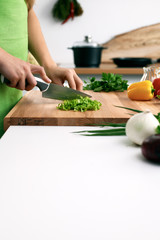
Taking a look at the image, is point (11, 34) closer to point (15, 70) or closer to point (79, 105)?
point (15, 70)

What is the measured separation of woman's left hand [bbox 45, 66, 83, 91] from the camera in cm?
140

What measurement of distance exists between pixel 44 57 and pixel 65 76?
193mm

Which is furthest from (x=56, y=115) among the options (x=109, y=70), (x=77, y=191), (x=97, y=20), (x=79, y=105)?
(x=97, y=20)

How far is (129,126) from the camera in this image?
0.79 m

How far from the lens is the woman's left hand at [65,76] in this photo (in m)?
1.40

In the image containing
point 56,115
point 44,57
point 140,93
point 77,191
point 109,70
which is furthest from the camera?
point 109,70

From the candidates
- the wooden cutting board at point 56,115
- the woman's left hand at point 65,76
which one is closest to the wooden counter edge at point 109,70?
the woman's left hand at point 65,76

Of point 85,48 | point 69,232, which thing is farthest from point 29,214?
point 85,48

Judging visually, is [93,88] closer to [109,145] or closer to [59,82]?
[59,82]

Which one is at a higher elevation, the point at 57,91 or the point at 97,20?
the point at 57,91

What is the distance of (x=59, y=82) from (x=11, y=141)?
2.28 ft

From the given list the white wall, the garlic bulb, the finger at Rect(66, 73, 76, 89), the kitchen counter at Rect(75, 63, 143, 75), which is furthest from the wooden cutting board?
the white wall

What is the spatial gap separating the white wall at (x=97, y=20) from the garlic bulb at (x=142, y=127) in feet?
9.55

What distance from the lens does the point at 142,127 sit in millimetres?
765
